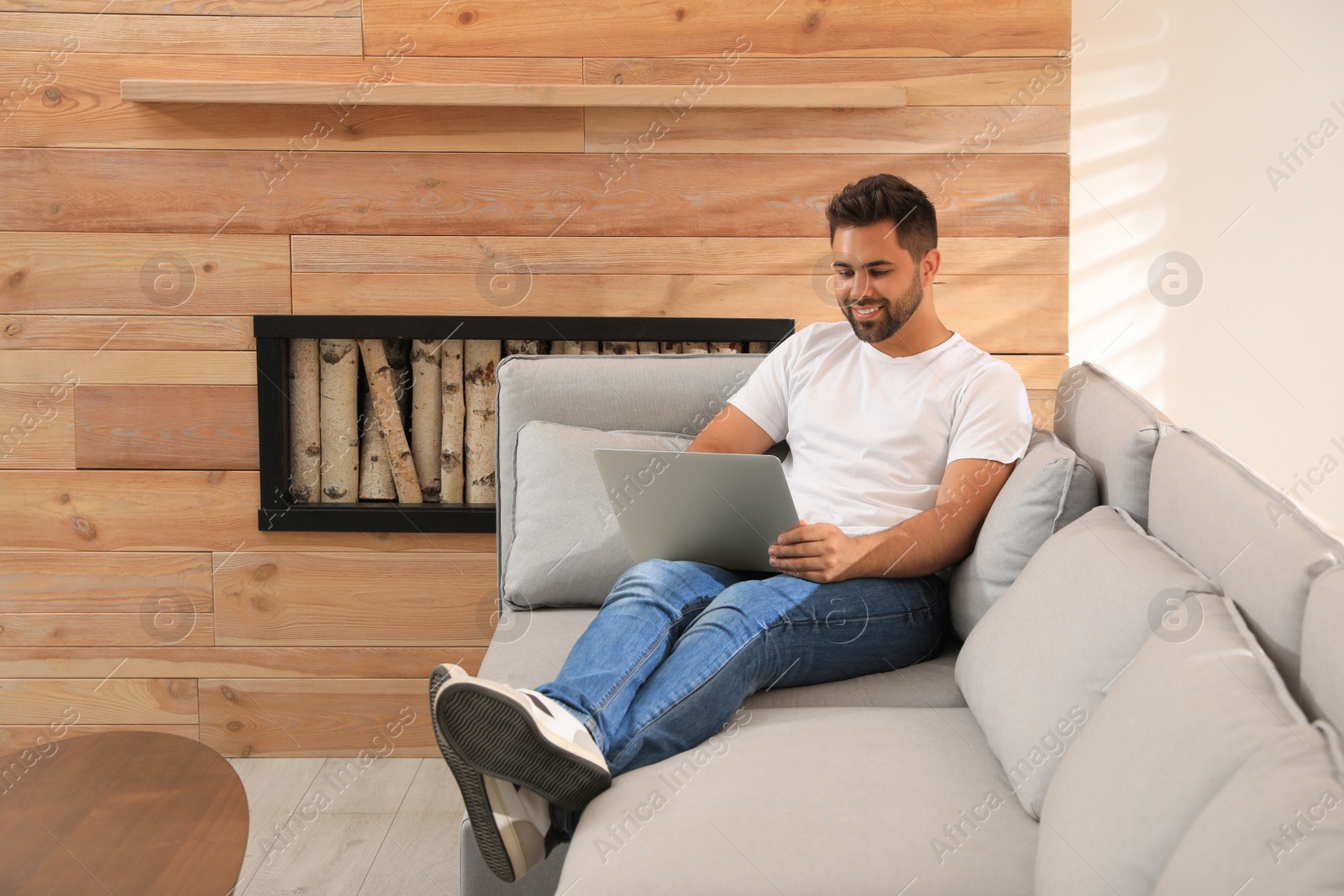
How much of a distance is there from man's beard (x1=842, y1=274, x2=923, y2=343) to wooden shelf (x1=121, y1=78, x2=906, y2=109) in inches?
22.4

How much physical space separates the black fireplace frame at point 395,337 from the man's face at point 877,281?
0.44m

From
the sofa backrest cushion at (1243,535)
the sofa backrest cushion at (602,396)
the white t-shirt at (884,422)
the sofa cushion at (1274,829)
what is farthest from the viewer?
the sofa backrest cushion at (602,396)

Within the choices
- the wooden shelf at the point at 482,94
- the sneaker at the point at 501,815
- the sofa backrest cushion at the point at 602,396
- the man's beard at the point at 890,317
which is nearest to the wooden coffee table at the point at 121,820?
the sneaker at the point at 501,815

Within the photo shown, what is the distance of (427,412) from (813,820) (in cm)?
155

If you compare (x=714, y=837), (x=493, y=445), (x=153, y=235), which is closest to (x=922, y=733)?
(x=714, y=837)

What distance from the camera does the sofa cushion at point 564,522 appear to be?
6.15 ft

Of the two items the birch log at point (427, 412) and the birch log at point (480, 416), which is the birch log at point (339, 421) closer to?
the birch log at point (427, 412)

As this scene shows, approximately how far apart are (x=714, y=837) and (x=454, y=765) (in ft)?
1.11

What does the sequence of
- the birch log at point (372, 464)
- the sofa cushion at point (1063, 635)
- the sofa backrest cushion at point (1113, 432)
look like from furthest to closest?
the birch log at point (372, 464) → the sofa backrest cushion at point (1113, 432) → the sofa cushion at point (1063, 635)

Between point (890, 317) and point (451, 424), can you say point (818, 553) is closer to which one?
point (890, 317)

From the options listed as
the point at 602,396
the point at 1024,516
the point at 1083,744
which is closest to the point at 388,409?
the point at 602,396

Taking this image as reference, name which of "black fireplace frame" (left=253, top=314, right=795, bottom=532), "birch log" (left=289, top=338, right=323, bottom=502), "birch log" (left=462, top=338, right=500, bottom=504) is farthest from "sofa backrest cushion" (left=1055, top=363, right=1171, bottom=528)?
"birch log" (left=289, top=338, right=323, bottom=502)

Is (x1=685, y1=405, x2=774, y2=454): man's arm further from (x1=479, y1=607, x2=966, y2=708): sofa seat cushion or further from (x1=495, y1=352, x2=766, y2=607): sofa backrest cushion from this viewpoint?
(x1=479, y1=607, x2=966, y2=708): sofa seat cushion

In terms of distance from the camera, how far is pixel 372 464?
2396 millimetres
